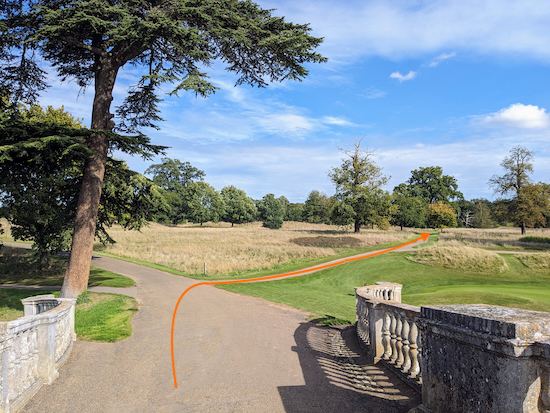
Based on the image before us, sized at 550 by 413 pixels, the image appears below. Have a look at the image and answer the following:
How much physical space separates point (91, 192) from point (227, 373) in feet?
34.7

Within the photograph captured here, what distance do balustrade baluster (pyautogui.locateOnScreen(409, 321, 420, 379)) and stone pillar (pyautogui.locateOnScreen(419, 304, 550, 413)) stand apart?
6.64 ft

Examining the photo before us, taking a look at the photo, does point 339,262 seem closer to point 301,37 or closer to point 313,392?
point 301,37

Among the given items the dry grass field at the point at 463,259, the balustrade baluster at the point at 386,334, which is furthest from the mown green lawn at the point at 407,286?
the balustrade baluster at the point at 386,334

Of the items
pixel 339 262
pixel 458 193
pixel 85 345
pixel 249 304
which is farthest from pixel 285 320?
pixel 458 193

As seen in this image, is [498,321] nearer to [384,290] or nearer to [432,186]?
[384,290]

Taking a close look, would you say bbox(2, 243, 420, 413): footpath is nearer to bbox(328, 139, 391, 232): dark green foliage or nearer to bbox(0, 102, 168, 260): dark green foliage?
bbox(0, 102, 168, 260): dark green foliage

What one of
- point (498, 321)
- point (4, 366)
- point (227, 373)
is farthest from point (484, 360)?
point (4, 366)

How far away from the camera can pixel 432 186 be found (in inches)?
4227

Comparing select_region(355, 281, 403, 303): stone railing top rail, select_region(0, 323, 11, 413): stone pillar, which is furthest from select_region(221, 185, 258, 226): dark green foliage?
select_region(0, 323, 11, 413): stone pillar

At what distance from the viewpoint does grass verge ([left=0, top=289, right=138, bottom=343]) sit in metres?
10.1

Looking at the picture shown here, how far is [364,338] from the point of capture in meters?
8.48

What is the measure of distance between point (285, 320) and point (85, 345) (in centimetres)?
624

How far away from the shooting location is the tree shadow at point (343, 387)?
5.23 metres

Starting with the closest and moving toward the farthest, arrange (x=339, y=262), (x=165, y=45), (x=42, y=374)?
1. (x=42, y=374)
2. (x=165, y=45)
3. (x=339, y=262)
